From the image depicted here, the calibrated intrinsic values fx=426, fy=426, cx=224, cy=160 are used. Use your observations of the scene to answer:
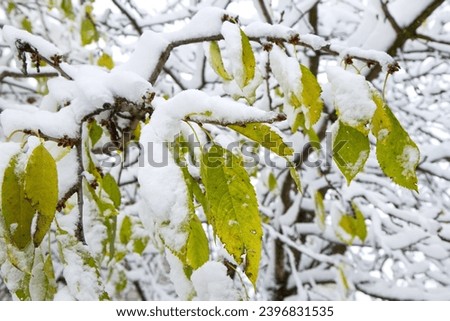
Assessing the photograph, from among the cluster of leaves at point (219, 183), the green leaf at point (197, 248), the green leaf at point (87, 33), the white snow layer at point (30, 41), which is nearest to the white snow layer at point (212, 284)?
the cluster of leaves at point (219, 183)

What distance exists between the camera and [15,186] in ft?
1.87

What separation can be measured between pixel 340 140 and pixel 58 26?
9.11ft

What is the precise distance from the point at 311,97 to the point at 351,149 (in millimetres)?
106

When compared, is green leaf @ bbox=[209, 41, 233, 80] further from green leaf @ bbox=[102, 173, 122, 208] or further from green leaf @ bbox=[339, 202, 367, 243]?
green leaf @ bbox=[339, 202, 367, 243]

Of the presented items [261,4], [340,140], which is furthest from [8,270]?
[261,4]

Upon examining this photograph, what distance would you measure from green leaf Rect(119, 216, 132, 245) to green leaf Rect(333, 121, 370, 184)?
1.03 meters

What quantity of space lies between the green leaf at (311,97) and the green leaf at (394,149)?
89 millimetres

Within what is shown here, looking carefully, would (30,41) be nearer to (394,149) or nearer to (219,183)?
(219,183)

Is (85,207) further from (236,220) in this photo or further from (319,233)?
(319,233)

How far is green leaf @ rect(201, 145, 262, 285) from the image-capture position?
52cm

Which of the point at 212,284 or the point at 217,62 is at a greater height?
the point at 217,62

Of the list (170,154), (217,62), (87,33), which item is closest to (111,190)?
(217,62)

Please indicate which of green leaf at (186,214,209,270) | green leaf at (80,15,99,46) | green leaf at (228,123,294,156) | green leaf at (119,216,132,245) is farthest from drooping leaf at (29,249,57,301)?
green leaf at (80,15,99,46)

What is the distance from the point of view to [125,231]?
1.52m
